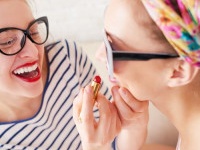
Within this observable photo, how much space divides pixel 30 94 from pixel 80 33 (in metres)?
0.70

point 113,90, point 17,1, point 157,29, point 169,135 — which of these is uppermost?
point 17,1

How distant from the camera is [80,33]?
1642 mm

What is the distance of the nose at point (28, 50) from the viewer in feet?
3.08

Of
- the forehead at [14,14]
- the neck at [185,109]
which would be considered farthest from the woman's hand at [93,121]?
the forehead at [14,14]

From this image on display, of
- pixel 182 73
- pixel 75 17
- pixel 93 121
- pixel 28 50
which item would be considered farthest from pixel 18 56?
pixel 75 17

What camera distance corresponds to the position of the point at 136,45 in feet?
2.56

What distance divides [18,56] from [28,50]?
3 cm

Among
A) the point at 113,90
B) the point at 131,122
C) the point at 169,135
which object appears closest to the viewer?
the point at 113,90

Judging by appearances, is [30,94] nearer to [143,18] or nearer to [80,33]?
[143,18]

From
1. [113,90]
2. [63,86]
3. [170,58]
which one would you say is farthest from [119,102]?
[63,86]

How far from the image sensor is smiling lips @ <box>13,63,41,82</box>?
0.96 m

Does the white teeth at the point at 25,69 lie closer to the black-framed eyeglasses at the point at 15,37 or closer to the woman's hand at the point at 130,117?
the black-framed eyeglasses at the point at 15,37

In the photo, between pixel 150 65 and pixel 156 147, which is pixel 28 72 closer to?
pixel 150 65

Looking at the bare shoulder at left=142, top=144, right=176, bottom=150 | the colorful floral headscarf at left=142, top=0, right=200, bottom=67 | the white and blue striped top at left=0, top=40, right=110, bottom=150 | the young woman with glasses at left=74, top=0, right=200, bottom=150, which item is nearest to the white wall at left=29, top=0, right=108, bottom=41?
the white and blue striped top at left=0, top=40, right=110, bottom=150
